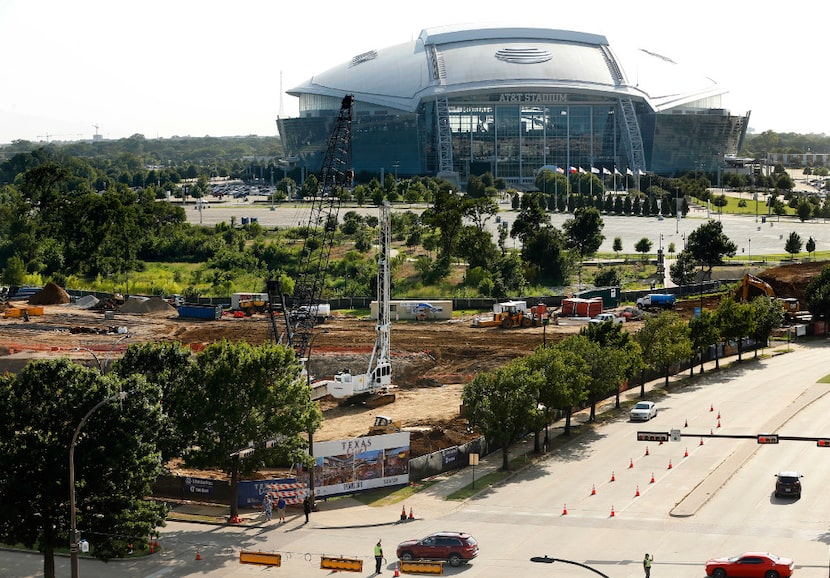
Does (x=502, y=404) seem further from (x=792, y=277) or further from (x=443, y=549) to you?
(x=792, y=277)

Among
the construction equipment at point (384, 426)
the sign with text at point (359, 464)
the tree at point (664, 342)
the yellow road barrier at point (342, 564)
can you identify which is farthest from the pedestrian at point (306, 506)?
the tree at point (664, 342)

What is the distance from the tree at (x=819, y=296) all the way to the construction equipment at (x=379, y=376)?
4281 cm

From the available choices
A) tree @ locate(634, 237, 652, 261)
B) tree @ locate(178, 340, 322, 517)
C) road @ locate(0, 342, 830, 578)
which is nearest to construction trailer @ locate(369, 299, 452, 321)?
road @ locate(0, 342, 830, 578)

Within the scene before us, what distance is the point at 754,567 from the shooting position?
44.0 metres

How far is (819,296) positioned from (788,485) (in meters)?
53.2

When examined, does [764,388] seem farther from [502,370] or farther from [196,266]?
[196,266]

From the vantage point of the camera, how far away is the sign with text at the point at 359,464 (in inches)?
2265

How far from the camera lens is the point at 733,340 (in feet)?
313

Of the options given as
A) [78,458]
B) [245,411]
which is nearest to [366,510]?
[245,411]

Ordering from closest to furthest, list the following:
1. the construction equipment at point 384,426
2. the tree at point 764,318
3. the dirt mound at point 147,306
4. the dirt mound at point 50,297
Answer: the construction equipment at point 384,426 → the tree at point 764,318 → the dirt mound at point 147,306 → the dirt mound at point 50,297

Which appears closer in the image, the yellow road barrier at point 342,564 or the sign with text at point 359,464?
the yellow road barrier at point 342,564

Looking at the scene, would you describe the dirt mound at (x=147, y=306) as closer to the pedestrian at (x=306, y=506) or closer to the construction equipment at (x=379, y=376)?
the construction equipment at (x=379, y=376)

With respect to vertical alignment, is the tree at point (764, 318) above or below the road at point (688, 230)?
below

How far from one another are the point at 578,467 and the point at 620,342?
Answer: 16293 mm
